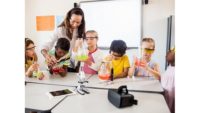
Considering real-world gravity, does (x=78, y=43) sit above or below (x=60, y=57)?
above

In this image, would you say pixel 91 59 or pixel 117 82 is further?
pixel 91 59

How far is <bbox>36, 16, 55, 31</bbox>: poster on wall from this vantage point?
269cm

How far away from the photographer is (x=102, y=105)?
3.72 ft

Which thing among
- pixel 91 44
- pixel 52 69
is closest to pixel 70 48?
pixel 91 44

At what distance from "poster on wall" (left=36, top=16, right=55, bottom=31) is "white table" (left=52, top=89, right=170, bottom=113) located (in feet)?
5.46

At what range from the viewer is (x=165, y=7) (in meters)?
2.36

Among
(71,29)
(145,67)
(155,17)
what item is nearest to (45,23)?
(71,29)

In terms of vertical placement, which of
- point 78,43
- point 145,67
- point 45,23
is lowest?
point 145,67

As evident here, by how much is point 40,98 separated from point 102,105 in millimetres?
446

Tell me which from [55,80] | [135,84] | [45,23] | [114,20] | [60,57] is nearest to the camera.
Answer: [135,84]

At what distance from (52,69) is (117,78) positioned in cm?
68

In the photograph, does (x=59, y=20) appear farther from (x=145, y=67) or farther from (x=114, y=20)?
(x=145, y=67)

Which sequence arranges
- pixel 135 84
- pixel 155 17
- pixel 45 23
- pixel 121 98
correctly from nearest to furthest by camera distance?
pixel 121 98 < pixel 135 84 < pixel 155 17 < pixel 45 23
